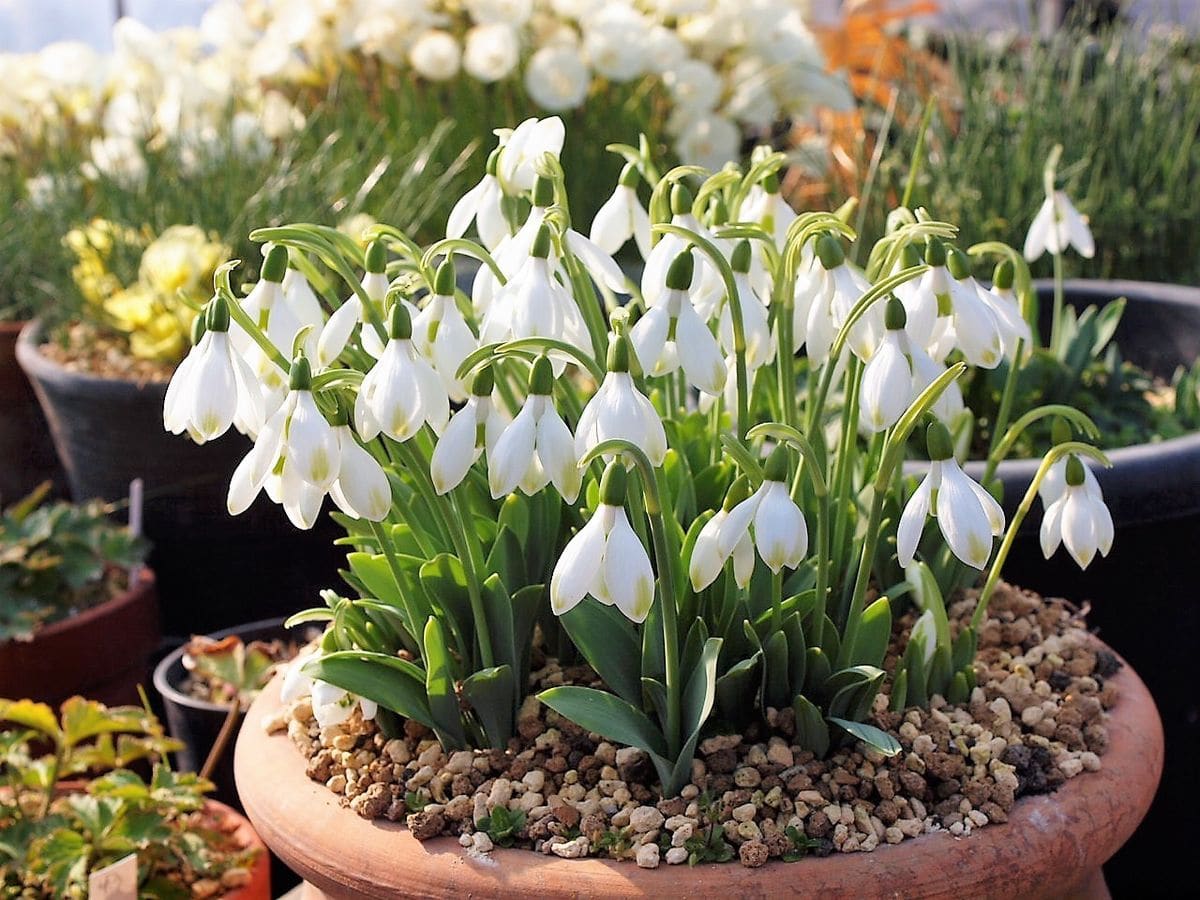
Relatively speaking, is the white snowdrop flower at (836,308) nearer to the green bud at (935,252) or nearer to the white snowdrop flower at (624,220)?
the green bud at (935,252)

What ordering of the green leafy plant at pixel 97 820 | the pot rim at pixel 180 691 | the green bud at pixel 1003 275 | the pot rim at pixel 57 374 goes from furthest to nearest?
the pot rim at pixel 57 374 < the pot rim at pixel 180 691 < the green leafy plant at pixel 97 820 < the green bud at pixel 1003 275

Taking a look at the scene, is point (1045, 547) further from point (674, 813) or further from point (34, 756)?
point (34, 756)

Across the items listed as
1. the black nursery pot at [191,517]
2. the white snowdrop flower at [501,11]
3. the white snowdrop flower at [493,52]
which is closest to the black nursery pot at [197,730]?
the black nursery pot at [191,517]

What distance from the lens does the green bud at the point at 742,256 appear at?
1.08 m

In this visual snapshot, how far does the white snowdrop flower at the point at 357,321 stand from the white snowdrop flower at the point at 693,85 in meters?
2.15

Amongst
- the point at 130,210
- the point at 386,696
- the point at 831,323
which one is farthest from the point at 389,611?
the point at 130,210

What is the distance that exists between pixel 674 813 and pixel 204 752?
0.93 m

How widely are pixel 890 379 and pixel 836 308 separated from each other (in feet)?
0.34

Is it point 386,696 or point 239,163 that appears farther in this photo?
point 239,163

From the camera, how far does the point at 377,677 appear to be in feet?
3.71

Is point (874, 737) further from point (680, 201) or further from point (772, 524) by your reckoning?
point (680, 201)

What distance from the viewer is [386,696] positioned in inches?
44.6

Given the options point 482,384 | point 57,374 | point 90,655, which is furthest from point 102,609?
point 482,384

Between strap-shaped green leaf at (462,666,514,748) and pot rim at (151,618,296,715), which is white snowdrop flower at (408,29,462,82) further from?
strap-shaped green leaf at (462,666,514,748)
